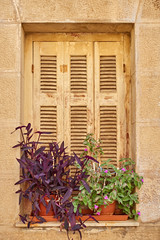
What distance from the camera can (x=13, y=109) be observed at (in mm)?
4129

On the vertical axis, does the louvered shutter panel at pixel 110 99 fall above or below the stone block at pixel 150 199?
above

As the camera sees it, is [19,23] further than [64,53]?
No

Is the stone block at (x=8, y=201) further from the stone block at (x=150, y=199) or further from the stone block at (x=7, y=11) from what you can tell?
the stone block at (x=7, y=11)

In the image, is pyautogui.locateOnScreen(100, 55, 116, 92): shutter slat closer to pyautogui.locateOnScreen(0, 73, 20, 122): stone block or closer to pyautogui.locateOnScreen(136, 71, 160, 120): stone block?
pyautogui.locateOnScreen(136, 71, 160, 120): stone block

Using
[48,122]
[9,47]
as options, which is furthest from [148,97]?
[9,47]

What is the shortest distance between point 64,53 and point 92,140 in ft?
3.66

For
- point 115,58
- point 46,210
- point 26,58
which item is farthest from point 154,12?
point 46,210

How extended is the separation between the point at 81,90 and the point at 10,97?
86cm

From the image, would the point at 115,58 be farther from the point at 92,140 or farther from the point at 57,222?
the point at 57,222

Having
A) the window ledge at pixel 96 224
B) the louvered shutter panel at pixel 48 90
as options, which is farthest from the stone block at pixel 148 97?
the window ledge at pixel 96 224

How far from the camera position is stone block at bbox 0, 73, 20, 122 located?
162 inches

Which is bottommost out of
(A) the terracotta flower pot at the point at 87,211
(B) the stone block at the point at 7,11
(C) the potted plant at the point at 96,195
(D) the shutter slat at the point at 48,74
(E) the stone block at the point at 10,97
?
(A) the terracotta flower pot at the point at 87,211

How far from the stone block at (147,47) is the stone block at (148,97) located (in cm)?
9

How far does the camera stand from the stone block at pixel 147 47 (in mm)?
4184
